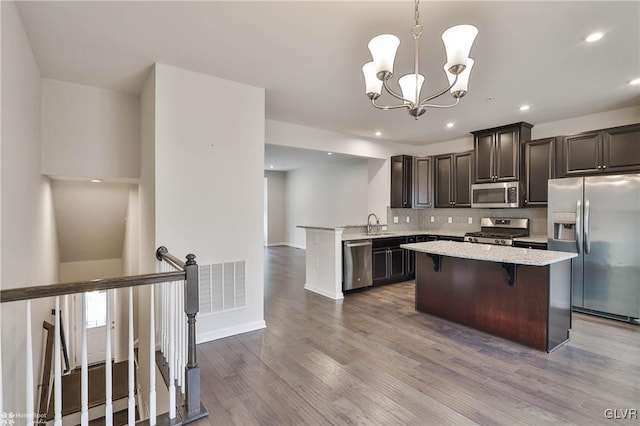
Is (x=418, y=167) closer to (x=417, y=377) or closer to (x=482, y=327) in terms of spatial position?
(x=482, y=327)

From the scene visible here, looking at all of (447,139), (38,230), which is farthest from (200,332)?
(447,139)

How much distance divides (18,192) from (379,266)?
184 inches

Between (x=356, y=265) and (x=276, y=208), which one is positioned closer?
(x=356, y=265)

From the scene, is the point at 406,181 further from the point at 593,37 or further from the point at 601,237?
the point at 593,37

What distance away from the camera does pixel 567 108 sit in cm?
430

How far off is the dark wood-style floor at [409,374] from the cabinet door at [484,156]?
250 cm

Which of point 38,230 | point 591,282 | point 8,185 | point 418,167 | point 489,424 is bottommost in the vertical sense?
point 489,424

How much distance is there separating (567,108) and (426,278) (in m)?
3.07

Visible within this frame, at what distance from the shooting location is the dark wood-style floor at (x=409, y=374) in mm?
2113

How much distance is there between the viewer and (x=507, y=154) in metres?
5.12

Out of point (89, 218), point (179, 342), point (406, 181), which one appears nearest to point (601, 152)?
point (406, 181)

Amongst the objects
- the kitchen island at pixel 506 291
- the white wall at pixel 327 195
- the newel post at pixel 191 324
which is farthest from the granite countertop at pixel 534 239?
the newel post at pixel 191 324

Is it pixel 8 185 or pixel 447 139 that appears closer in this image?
pixel 8 185

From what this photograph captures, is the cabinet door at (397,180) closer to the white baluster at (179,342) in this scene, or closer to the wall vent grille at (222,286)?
the wall vent grille at (222,286)
